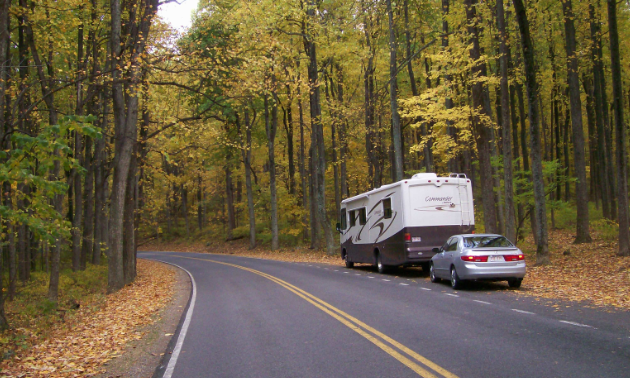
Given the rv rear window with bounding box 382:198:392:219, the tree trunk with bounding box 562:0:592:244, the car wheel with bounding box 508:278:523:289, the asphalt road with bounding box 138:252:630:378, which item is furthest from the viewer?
the tree trunk with bounding box 562:0:592:244

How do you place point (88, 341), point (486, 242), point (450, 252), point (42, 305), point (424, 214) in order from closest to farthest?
point (88, 341) → point (486, 242) → point (450, 252) → point (42, 305) → point (424, 214)

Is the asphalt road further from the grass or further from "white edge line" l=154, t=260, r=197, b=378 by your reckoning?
the grass

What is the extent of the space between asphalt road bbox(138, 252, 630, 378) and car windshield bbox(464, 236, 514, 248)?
1.24 meters

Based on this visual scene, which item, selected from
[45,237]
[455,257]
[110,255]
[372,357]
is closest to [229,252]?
[110,255]

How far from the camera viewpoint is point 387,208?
17.8 metres

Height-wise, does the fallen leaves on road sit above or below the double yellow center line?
→ below

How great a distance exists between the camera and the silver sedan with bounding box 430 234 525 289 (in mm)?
12289

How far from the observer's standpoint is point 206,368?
630 centimetres

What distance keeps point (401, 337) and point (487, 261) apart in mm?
5893

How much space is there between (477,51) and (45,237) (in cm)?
1833

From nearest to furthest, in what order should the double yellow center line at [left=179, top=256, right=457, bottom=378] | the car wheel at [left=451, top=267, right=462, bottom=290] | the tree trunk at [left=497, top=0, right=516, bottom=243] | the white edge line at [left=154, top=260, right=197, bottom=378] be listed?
the double yellow center line at [left=179, top=256, right=457, bottom=378] < the white edge line at [left=154, top=260, right=197, bottom=378] < the car wheel at [left=451, top=267, right=462, bottom=290] < the tree trunk at [left=497, top=0, right=516, bottom=243]

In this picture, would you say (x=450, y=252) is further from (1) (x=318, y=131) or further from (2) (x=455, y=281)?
(1) (x=318, y=131)

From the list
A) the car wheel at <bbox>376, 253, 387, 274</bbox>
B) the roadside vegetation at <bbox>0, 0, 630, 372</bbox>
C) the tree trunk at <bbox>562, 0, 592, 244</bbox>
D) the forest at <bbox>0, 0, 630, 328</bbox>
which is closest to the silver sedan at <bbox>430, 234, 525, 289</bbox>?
the roadside vegetation at <bbox>0, 0, 630, 372</bbox>

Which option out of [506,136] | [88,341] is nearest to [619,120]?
[506,136]
